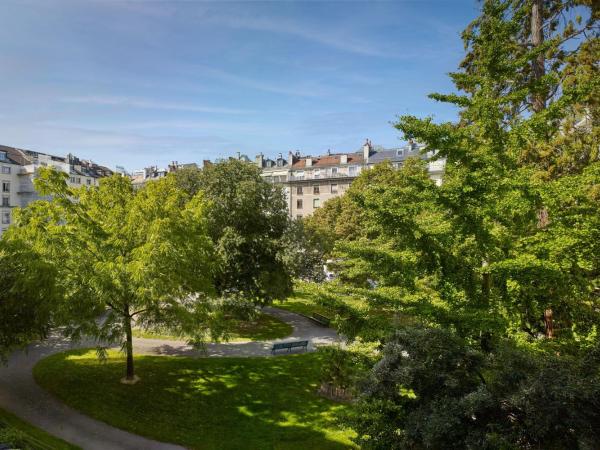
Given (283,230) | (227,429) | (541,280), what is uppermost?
(283,230)

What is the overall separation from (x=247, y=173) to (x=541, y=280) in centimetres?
Answer: 1944

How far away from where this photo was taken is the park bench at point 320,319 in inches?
1138

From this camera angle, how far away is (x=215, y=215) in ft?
81.9

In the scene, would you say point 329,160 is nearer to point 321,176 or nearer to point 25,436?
point 321,176

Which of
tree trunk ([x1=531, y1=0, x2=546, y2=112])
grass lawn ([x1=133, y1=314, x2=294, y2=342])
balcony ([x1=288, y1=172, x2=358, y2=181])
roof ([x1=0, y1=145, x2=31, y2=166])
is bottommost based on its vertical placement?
grass lawn ([x1=133, y1=314, x2=294, y2=342])

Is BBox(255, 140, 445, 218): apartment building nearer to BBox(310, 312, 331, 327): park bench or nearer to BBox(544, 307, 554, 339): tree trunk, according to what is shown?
BBox(310, 312, 331, 327): park bench

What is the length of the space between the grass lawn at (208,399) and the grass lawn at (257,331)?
369cm

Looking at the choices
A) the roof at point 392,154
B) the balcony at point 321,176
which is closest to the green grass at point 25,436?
the balcony at point 321,176

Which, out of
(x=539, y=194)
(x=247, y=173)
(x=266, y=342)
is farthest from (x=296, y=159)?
(x=539, y=194)

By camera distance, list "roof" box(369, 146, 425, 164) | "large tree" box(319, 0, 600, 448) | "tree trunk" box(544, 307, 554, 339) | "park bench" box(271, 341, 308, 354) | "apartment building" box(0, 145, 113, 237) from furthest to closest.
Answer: "roof" box(369, 146, 425, 164) → "apartment building" box(0, 145, 113, 237) → "park bench" box(271, 341, 308, 354) → "tree trunk" box(544, 307, 554, 339) → "large tree" box(319, 0, 600, 448)

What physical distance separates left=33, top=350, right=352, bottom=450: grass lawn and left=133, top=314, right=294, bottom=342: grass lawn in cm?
369

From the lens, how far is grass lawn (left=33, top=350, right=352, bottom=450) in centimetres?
1335

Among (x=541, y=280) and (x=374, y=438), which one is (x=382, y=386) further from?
(x=541, y=280)

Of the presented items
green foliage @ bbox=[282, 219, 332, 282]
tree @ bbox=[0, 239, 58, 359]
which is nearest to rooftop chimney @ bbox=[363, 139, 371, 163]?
green foliage @ bbox=[282, 219, 332, 282]
